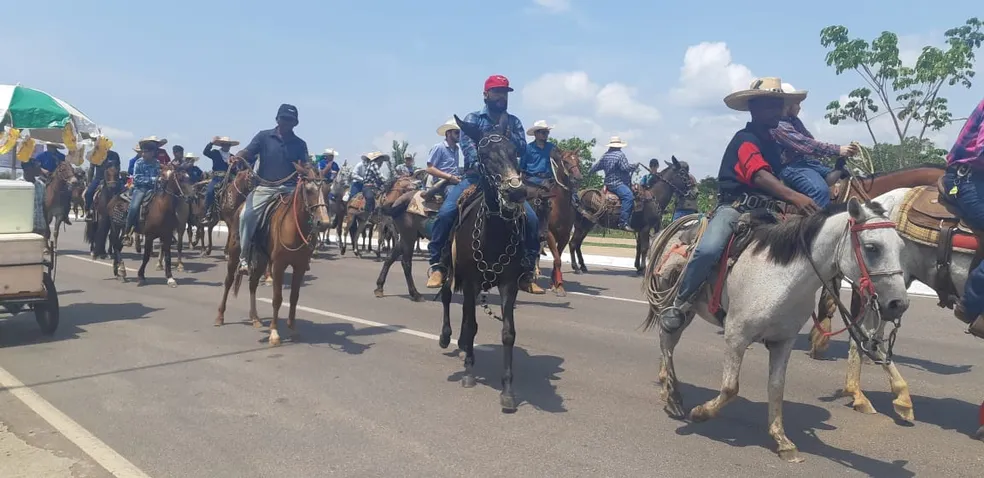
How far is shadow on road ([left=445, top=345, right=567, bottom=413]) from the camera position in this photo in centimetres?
640

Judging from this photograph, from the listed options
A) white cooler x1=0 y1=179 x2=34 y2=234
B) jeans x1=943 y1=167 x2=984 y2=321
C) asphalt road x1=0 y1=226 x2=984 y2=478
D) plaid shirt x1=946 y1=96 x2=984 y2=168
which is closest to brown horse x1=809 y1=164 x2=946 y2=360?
plaid shirt x1=946 y1=96 x2=984 y2=168

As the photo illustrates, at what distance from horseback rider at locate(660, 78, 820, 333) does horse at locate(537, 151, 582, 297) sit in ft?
24.6

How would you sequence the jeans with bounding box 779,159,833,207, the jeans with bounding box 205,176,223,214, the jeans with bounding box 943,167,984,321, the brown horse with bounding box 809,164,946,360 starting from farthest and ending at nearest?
the jeans with bounding box 205,176,223,214
the brown horse with bounding box 809,164,946,360
the jeans with bounding box 779,159,833,207
the jeans with bounding box 943,167,984,321

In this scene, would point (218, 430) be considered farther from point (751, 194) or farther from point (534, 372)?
point (751, 194)

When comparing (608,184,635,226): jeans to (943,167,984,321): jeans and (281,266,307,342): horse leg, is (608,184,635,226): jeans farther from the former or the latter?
(943,167,984,321): jeans

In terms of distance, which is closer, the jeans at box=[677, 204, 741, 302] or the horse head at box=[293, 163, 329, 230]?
the jeans at box=[677, 204, 741, 302]

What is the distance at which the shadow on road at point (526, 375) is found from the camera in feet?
21.0

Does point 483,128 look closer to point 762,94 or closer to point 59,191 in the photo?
point 762,94

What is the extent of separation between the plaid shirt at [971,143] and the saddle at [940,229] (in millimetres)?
270

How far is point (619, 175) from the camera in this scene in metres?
16.8

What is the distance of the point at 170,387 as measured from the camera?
6.73 m

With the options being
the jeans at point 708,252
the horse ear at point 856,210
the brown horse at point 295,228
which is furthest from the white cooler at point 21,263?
the horse ear at point 856,210

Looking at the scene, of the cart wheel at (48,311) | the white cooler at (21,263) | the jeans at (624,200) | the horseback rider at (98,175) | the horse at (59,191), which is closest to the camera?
the white cooler at (21,263)

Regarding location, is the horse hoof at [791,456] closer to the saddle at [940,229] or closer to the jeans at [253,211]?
the saddle at [940,229]
